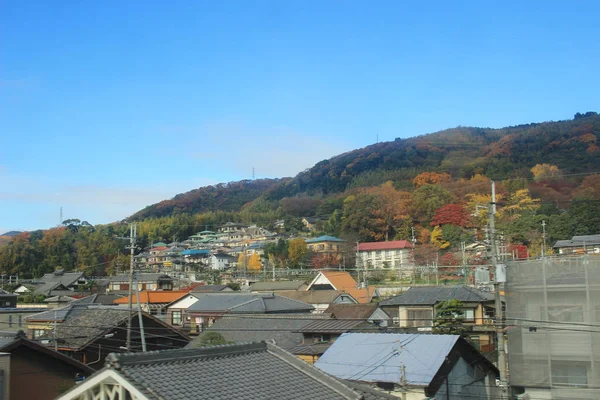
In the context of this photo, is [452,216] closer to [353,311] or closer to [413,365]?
[353,311]

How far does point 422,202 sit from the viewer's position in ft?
201

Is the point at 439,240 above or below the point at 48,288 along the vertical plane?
above

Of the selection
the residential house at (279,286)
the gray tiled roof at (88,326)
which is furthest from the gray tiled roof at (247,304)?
the gray tiled roof at (88,326)

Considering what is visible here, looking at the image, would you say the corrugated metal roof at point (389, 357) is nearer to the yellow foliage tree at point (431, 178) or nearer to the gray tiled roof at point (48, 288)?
the gray tiled roof at point (48, 288)

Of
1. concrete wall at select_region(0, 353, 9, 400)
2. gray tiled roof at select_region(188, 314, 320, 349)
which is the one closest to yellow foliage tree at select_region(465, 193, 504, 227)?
gray tiled roof at select_region(188, 314, 320, 349)

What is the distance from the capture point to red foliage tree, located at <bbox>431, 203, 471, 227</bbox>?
54.7 meters

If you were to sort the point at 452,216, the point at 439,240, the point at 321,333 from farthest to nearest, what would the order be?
the point at 452,216 < the point at 439,240 < the point at 321,333

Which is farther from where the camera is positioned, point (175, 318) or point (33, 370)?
point (175, 318)

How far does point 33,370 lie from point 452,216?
47.5 metres

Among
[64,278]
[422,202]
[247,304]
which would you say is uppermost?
[422,202]

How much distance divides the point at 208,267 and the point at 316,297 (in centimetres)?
3690

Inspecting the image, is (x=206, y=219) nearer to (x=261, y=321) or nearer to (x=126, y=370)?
(x=261, y=321)

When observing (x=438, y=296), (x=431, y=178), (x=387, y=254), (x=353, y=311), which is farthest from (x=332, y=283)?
(x=431, y=178)

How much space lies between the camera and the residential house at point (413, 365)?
1394 cm
